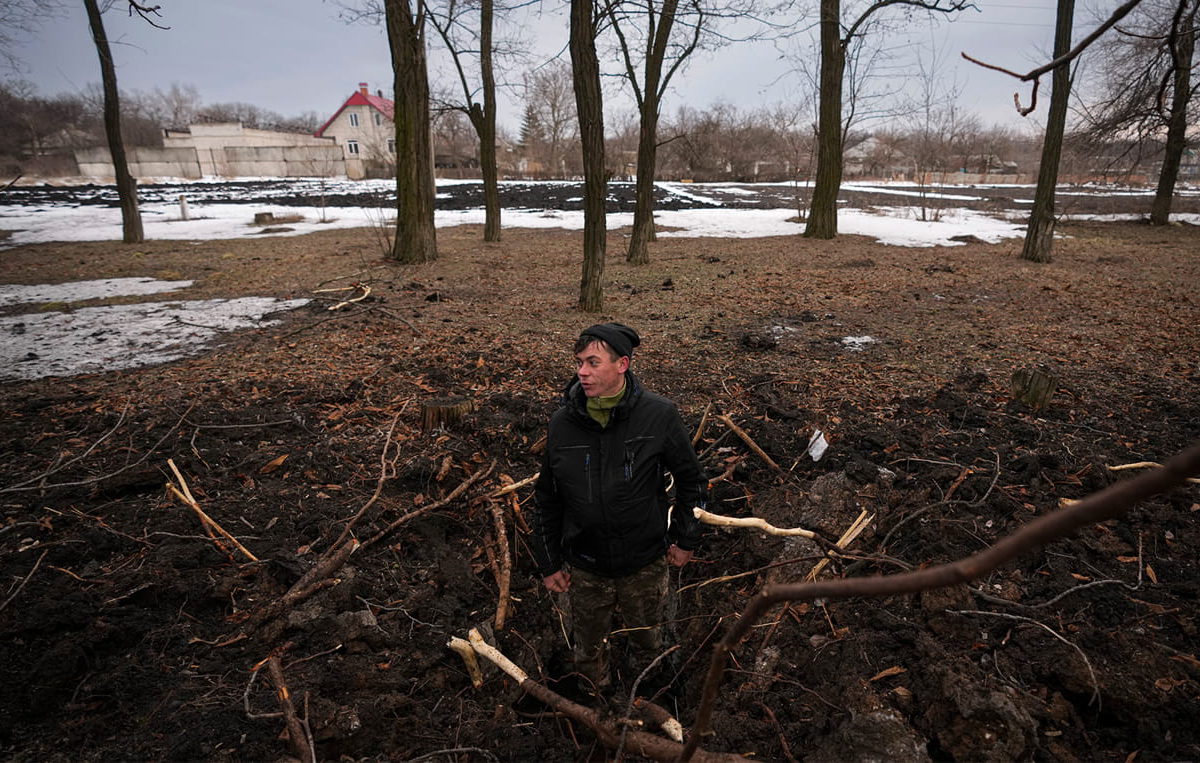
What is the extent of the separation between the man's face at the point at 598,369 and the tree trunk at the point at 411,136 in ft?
30.5

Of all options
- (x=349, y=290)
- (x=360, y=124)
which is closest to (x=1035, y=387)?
(x=349, y=290)

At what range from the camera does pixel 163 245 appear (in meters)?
15.5

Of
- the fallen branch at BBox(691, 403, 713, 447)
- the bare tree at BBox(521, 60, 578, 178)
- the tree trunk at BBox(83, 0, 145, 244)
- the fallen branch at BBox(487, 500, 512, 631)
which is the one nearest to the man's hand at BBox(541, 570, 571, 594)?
the fallen branch at BBox(487, 500, 512, 631)

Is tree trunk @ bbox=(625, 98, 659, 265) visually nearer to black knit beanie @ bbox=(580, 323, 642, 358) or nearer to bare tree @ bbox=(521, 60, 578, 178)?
black knit beanie @ bbox=(580, 323, 642, 358)

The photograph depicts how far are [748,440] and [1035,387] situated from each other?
8.11 feet

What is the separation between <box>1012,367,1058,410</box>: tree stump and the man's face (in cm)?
398

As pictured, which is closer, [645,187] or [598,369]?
[598,369]

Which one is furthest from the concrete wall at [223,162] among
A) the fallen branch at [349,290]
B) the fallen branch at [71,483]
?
the fallen branch at [71,483]

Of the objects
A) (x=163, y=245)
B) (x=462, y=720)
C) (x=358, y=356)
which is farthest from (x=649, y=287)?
(x=163, y=245)

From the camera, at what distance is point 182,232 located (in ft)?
60.1

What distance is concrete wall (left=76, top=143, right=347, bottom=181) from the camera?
48656 mm

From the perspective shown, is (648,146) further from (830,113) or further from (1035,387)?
(1035,387)

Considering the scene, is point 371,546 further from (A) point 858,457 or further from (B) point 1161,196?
(B) point 1161,196

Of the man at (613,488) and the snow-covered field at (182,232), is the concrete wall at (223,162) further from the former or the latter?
the man at (613,488)
